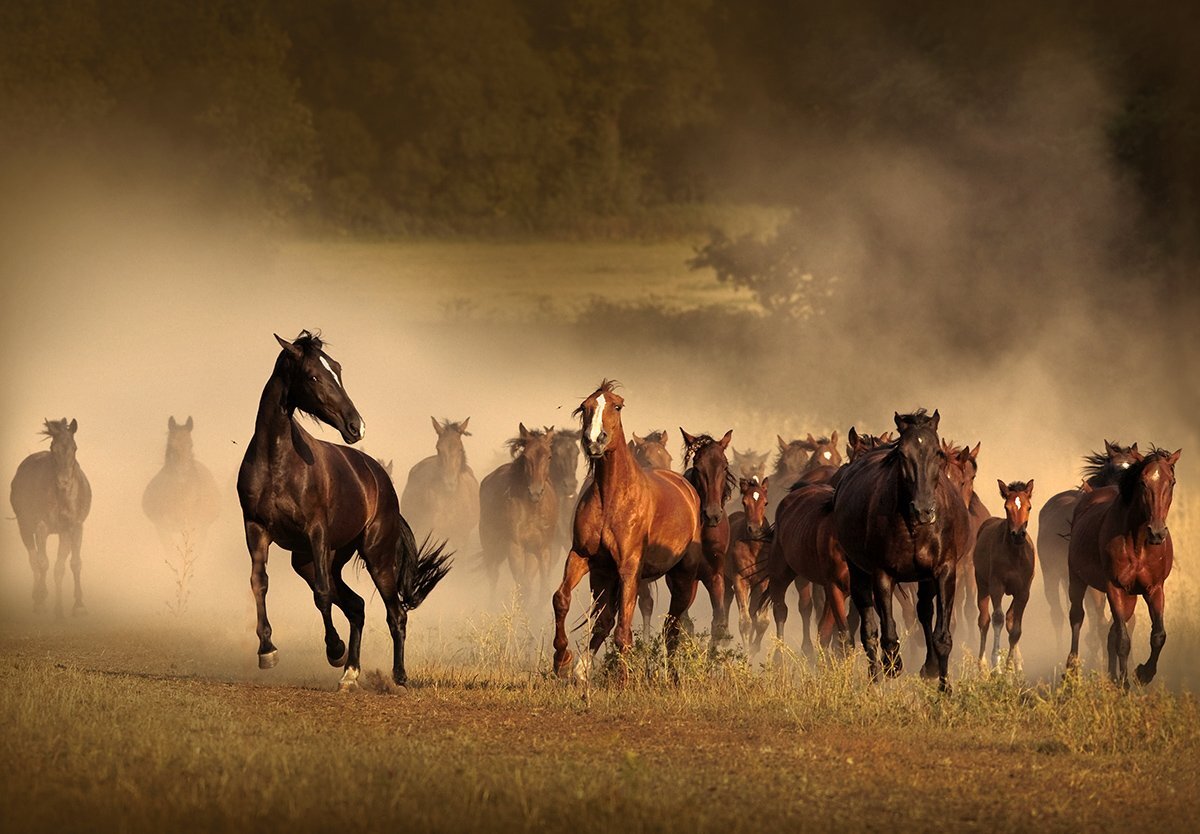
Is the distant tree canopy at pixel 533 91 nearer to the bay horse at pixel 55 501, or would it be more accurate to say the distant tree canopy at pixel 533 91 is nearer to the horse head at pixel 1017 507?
the bay horse at pixel 55 501

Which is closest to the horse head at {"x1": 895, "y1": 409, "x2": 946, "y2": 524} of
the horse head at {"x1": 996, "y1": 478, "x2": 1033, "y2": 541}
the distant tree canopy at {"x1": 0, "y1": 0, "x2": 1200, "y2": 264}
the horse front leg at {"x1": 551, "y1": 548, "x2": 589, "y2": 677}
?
the horse front leg at {"x1": 551, "y1": 548, "x2": 589, "y2": 677}

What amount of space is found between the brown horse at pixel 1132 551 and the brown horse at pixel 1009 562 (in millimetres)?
1198

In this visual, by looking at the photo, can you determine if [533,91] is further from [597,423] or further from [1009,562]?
[597,423]

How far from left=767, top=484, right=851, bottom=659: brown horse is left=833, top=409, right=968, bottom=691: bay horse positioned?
28.4 inches

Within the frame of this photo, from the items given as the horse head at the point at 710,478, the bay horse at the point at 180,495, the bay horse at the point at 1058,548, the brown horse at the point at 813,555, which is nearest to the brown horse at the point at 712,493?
the horse head at the point at 710,478

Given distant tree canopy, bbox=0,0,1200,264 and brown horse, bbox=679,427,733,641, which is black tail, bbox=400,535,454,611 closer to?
brown horse, bbox=679,427,733,641

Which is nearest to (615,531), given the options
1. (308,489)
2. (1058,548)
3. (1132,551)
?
(308,489)

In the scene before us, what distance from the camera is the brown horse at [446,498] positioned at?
26.4m

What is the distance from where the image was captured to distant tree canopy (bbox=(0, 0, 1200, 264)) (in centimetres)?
4984

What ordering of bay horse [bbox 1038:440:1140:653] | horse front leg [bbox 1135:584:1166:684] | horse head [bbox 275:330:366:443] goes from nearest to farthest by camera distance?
horse head [bbox 275:330:366:443] < horse front leg [bbox 1135:584:1166:684] < bay horse [bbox 1038:440:1140:653]

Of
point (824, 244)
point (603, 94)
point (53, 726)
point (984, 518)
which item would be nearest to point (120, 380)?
point (824, 244)

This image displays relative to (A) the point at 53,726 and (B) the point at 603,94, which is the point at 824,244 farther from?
(A) the point at 53,726

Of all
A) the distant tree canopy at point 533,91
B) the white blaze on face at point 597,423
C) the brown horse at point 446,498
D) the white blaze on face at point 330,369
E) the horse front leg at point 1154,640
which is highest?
the distant tree canopy at point 533,91

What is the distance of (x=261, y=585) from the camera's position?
13.6m
